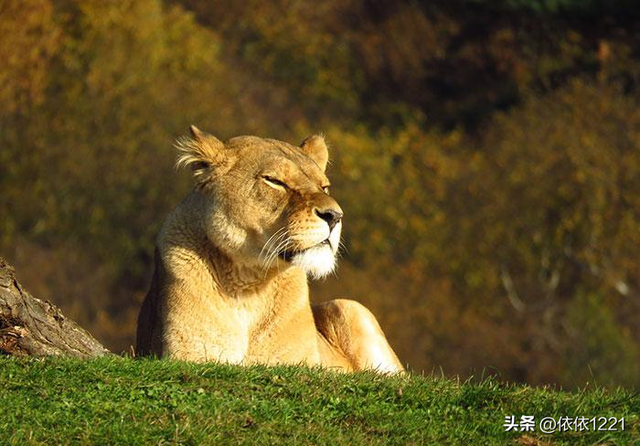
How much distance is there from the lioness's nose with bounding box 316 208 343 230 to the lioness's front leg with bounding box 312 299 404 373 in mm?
1576

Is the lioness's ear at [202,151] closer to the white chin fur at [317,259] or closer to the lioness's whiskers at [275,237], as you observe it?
the lioness's whiskers at [275,237]

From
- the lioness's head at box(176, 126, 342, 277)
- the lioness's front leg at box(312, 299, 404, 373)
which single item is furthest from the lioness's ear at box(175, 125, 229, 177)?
the lioness's front leg at box(312, 299, 404, 373)

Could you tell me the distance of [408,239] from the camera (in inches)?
2357

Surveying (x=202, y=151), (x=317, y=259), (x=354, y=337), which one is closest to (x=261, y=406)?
(x=317, y=259)

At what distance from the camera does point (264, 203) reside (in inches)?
455

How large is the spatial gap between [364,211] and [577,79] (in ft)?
37.6

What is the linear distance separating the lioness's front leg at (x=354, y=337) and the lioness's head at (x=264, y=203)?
139cm

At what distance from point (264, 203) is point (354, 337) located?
1699 millimetres

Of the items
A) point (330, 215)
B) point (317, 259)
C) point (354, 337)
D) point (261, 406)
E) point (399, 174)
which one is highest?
point (330, 215)

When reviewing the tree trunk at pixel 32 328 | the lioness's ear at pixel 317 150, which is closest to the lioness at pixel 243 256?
the lioness's ear at pixel 317 150

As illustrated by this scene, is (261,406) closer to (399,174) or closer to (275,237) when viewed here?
(275,237)

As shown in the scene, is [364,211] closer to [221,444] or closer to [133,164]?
[133,164]

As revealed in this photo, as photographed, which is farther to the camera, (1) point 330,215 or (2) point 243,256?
(2) point 243,256

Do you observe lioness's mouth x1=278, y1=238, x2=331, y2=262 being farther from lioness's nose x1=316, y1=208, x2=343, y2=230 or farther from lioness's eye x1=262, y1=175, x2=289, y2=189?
lioness's eye x1=262, y1=175, x2=289, y2=189
